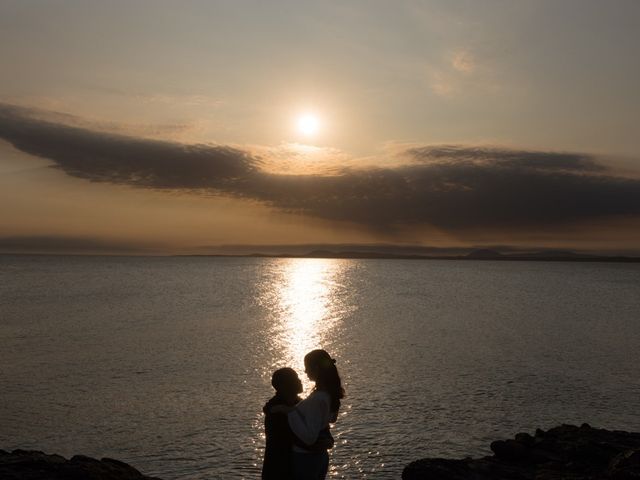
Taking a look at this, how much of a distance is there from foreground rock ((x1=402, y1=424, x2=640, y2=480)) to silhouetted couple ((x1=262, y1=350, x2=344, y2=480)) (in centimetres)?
991

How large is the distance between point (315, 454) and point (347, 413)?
19.3 meters

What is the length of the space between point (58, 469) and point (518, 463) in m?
14.1

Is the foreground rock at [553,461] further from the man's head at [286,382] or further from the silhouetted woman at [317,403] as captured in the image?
the man's head at [286,382]

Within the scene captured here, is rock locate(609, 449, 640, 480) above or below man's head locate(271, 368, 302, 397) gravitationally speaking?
below

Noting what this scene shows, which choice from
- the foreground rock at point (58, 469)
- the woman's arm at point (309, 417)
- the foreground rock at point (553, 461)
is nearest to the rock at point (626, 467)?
the foreground rock at point (553, 461)

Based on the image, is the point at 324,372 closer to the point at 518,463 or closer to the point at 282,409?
the point at 282,409

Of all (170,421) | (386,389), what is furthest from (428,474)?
(386,389)

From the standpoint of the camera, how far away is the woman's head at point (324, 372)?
786 centimetres

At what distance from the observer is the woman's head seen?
7.86 metres

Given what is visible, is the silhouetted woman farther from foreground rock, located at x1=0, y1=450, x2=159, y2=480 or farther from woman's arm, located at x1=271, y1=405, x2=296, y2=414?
foreground rock, located at x1=0, y1=450, x2=159, y2=480

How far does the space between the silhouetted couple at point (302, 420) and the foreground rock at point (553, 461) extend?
9908 millimetres

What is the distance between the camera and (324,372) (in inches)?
312

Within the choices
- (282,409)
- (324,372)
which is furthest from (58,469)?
(324,372)

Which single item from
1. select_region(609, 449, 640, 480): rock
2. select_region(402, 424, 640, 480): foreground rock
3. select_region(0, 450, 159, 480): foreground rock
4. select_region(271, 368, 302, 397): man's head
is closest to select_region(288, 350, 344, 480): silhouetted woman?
select_region(271, 368, 302, 397): man's head
